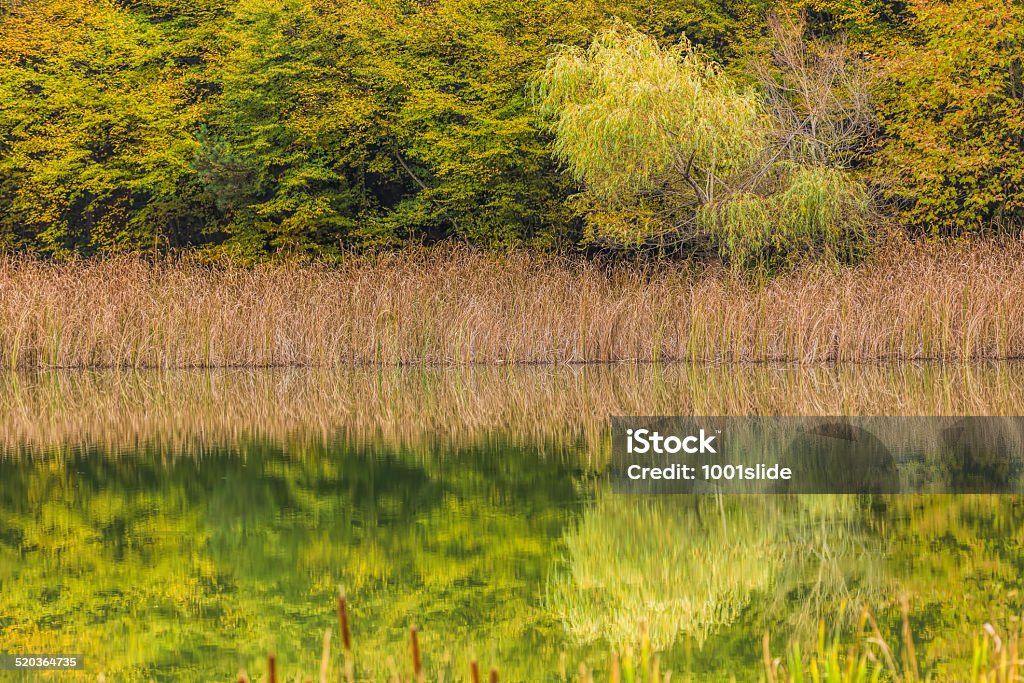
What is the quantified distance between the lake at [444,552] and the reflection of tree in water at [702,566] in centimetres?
2

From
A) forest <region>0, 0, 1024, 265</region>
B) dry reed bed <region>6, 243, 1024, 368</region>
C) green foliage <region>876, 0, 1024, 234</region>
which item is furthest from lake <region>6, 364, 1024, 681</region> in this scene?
green foliage <region>876, 0, 1024, 234</region>

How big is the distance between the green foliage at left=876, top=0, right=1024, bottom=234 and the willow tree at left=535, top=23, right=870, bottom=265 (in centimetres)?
225

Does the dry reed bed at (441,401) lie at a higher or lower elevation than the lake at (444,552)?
higher

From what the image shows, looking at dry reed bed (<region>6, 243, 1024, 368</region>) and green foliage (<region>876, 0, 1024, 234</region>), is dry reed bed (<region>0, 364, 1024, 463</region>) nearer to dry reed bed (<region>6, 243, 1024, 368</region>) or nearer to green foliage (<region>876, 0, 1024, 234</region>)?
dry reed bed (<region>6, 243, 1024, 368</region>)

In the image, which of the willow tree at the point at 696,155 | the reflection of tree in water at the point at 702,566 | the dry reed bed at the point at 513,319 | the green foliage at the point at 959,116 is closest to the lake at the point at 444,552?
the reflection of tree in water at the point at 702,566

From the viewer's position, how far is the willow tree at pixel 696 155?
16062 millimetres

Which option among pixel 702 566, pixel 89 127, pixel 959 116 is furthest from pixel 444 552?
pixel 89 127

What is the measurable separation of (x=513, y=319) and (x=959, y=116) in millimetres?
8889

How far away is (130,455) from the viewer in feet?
26.6

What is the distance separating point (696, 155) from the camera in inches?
671

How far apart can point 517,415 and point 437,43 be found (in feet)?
46.5

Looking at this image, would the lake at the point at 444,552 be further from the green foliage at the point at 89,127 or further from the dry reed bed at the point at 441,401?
the green foliage at the point at 89,127

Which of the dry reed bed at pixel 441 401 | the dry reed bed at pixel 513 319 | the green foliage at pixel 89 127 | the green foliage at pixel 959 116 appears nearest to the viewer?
the dry reed bed at pixel 441 401

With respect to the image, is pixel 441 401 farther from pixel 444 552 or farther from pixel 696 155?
pixel 696 155
